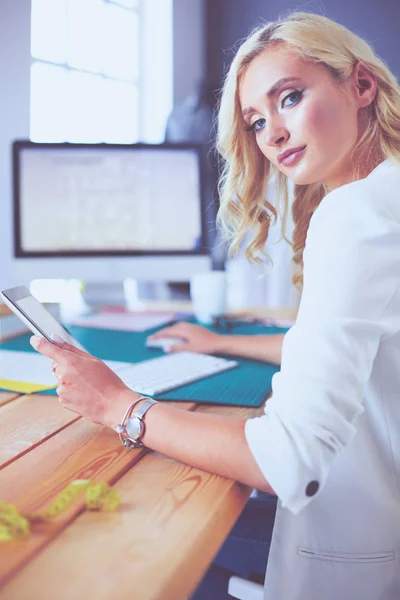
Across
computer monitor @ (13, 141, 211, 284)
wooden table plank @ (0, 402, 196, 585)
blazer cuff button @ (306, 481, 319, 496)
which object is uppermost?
computer monitor @ (13, 141, 211, 284)

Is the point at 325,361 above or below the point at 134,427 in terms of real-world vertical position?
above

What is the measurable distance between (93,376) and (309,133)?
0.46 m

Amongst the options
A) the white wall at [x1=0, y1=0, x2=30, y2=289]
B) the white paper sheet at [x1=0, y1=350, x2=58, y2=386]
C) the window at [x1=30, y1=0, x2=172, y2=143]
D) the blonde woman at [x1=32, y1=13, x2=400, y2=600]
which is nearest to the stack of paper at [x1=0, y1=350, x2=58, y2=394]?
the white paper sheet at [x1=0, y1=350, x2=58, y2=386]

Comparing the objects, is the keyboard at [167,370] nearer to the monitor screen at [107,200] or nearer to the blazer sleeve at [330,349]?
the blazer sleeve at [330,349]

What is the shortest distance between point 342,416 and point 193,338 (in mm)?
779

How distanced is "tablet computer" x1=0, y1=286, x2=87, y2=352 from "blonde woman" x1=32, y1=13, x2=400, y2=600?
0.15 ft

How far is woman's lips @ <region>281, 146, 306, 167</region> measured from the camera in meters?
0.91

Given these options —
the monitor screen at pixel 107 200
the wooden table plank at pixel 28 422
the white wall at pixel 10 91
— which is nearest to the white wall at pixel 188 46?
the white wall at pixel 10 91

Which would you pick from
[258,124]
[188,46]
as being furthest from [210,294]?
[188,46]

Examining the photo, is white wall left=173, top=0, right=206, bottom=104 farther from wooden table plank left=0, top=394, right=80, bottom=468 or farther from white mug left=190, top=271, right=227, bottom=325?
wooden table plank left=0, top=394, right=80, bottom=468

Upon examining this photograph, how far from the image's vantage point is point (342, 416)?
0.67 metres

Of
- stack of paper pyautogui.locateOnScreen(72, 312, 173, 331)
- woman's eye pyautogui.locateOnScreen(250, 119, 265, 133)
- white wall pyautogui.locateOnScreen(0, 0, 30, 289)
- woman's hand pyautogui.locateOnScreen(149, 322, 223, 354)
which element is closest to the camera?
woman's eye pyautogui.locateOnScreen(250, 119, 265, 133)

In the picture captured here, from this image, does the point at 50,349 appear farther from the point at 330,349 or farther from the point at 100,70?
the point at 100,70

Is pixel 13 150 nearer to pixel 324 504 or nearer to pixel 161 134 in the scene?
pixel 324 504
